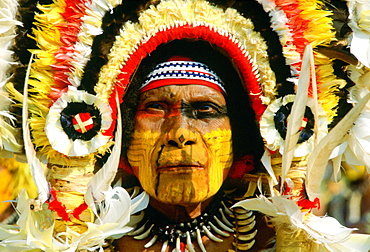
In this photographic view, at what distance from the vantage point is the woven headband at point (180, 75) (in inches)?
129

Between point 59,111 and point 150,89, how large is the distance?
0.48m

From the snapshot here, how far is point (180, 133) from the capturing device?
3160mm

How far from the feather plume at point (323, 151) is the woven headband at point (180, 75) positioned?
67cm

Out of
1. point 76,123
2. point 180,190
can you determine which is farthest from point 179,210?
point 76,123

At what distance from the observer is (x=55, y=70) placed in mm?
3158

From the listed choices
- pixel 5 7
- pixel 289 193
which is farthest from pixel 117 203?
pixel 5 7

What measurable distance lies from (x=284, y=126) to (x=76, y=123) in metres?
1.01

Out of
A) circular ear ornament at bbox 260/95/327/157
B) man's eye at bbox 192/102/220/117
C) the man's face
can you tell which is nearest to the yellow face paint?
the man's face

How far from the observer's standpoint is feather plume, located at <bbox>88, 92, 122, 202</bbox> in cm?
304

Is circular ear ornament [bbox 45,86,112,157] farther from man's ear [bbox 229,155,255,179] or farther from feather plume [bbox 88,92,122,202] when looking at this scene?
man's ear [bbox 229,155,255,179]

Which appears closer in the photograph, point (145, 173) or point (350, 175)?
point (145, 173)

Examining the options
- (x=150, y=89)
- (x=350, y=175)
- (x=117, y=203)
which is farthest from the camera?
(x=350, y=175)

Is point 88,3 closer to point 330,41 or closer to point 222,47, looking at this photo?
point 222,47

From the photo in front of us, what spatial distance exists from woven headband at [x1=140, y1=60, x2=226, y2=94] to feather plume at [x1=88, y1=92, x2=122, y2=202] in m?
0.39
